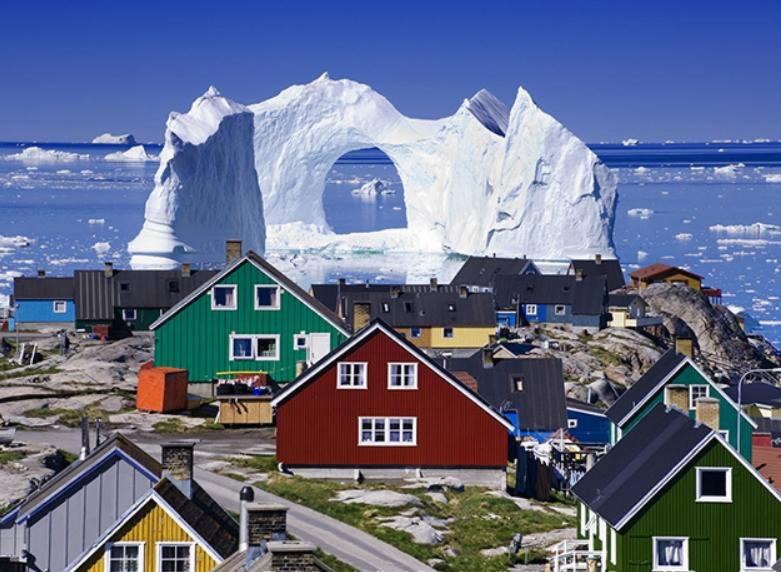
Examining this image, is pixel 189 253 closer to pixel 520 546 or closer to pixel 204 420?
pixel 204 420

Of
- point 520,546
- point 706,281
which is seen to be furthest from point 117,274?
point 706,281

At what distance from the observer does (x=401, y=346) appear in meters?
32.2

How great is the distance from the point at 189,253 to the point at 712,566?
7344 cm

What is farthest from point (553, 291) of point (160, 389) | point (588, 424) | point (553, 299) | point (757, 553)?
point (757, 553)

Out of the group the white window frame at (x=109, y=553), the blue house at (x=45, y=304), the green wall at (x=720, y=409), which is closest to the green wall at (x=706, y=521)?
the white window frame at (x=109, y=553)

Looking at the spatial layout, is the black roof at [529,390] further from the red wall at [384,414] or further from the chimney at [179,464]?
the chimney at [179,464]

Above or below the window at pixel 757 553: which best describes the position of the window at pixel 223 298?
above

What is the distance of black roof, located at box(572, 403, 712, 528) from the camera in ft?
78.4

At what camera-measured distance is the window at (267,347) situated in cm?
4047

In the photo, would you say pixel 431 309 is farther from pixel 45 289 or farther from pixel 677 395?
pixel 677 395

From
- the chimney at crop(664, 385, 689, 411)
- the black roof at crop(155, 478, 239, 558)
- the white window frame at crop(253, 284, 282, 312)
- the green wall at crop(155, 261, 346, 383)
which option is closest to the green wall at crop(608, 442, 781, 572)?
the chimney at crop(664, 385, 689, 411)

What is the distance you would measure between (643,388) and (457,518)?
695 centimetres

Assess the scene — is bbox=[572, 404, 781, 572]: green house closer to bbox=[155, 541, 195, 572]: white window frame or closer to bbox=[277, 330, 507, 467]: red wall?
bbox=[155, 541, 195, 572]: white window frame

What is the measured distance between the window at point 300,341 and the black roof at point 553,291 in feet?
92.4
